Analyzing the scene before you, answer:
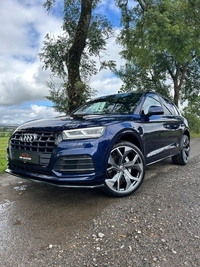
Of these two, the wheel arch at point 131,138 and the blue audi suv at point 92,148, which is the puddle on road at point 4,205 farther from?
the wheel arch at point 131,138

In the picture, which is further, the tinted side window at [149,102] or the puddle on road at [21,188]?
the tinted side window at [149,102]

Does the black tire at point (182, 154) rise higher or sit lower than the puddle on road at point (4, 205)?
higher

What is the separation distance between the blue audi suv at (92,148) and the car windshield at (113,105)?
0.02 meters

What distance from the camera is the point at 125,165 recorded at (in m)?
3.20

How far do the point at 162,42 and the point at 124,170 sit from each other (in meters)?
5.46

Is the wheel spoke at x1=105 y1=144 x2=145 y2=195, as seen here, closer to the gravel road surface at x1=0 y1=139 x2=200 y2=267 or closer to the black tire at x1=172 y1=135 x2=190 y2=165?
the gravel road surface at x1=0 y1=139 x2=200 y2=267

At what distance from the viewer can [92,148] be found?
2738 mm

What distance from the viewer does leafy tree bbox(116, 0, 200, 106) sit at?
23.4 ft

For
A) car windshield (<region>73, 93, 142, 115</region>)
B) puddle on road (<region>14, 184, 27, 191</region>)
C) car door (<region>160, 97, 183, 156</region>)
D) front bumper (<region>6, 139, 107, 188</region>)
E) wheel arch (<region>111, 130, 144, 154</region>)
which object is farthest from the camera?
car door (<region>160, 97, 183, 156</region>)

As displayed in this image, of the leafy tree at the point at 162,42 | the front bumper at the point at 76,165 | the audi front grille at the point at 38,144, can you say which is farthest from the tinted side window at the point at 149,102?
the leafy tree at the point at 162,42

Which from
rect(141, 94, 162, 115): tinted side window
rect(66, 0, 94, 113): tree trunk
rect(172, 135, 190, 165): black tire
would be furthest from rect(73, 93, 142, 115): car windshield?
rect(66, 0, 94, 113): tree trunk

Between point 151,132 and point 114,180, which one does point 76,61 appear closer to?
point 151,132

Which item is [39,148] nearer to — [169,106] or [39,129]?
[39,129]

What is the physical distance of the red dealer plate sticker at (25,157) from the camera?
288 centimetres
